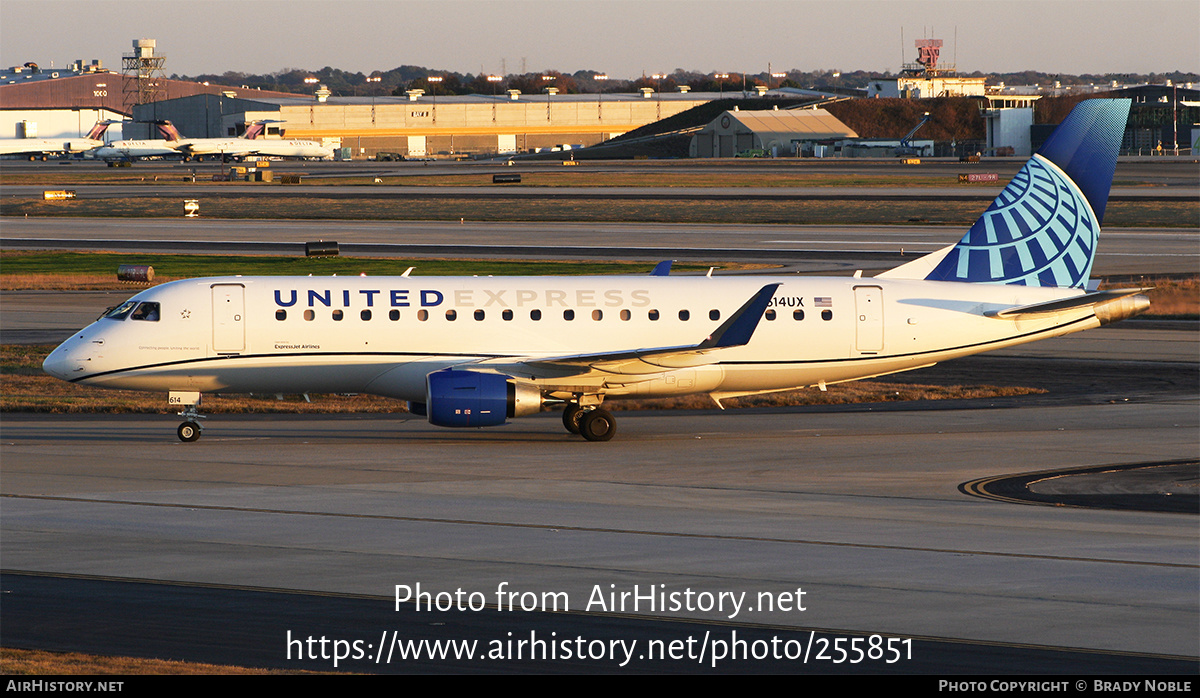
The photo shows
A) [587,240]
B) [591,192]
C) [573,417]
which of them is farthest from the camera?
[591,192]

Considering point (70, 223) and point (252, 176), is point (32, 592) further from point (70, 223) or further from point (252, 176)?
point (252, 176)

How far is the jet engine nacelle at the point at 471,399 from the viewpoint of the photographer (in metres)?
29.5

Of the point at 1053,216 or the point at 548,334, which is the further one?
the point at 1053,216

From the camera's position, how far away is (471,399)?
29578mm

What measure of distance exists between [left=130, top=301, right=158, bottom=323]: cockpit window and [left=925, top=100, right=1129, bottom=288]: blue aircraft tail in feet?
64.2

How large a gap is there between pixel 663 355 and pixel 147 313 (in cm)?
1246

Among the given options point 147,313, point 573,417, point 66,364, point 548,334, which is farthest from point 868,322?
point 66,364

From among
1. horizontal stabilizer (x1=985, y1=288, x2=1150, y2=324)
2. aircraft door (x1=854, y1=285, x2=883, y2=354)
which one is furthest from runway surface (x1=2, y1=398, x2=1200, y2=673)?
horizontal stabilizer (x1=985, y1=288, x2=1150, y2=324)

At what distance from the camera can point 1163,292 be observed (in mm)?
57438

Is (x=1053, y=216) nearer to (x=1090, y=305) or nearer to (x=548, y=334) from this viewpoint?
(x=1090, y=305)

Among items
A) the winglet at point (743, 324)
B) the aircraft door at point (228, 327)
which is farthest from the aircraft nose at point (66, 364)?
the winglet at point (743, 324)

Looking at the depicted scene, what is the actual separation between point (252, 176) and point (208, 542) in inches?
5362
